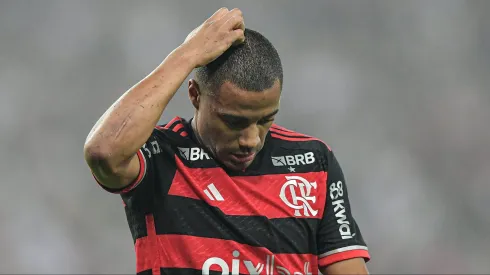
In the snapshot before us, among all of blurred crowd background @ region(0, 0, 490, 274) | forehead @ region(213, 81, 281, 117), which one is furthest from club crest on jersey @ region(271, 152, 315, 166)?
blurred crowd background @ region(0, 0, 490, 274)

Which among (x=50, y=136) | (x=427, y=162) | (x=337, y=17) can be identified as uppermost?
(x=337, y=17)

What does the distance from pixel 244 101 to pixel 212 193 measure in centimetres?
34

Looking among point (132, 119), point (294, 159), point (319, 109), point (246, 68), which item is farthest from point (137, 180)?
point (319, 109)

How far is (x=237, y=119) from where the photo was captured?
2234 millimetres

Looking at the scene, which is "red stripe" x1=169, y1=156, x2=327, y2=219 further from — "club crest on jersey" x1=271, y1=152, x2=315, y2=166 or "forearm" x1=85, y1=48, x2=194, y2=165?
"forearm" x1=85, y1=48, x2=194, y2=165

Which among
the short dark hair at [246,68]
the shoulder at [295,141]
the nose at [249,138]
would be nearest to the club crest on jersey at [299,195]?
the shoulder at [295,141]

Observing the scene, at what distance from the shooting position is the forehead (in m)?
2.22

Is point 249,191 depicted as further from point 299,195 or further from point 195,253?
point 195,253

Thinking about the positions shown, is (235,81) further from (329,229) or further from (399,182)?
(399,182)

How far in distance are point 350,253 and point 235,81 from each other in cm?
68

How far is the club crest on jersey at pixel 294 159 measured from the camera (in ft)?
8.21

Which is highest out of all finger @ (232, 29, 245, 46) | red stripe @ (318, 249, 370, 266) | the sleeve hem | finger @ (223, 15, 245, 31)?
finger @ (223, 15, 245, 31)

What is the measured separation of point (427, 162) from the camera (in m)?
5.58

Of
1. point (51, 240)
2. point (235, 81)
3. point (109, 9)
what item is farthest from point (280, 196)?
point (109, 9)
